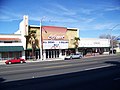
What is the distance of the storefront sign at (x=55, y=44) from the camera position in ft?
172

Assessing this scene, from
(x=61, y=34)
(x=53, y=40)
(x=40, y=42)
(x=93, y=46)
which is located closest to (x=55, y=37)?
(x=53, y=40)

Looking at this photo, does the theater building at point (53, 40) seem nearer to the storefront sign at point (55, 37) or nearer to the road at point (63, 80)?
the storefront sign at point (55, 37)

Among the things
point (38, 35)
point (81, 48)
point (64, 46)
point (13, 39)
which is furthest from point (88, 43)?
point (13, 39)

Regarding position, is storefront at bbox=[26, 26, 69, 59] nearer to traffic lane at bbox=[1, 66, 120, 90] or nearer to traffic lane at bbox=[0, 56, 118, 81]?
traffic lane at bbox=[0, 56, 118, 81]

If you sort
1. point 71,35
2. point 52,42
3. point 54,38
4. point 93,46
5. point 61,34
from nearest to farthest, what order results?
point 52,42, point 54,38, point 61,34, point 71,35, point 93,46

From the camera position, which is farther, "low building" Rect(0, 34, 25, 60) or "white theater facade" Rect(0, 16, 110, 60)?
"white theater facade" Rect(0, 16, 110, 60)

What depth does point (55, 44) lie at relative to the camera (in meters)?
53.9

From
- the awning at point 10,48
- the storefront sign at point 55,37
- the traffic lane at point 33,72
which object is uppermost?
the storefront sign at point 55,37

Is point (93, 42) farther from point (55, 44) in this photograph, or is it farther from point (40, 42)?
point (40, 42)

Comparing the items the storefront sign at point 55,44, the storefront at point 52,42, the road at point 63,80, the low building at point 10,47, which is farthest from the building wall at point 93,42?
the road at point 63,80

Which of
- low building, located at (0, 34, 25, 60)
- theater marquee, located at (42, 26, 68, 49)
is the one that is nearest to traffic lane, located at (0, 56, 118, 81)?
low building, located at (0, 34, 25, 60)

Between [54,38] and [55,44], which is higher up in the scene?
[54,38]

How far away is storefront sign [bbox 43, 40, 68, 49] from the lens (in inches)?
2062

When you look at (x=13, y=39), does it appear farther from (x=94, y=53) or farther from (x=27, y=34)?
(x=94, y=53)
